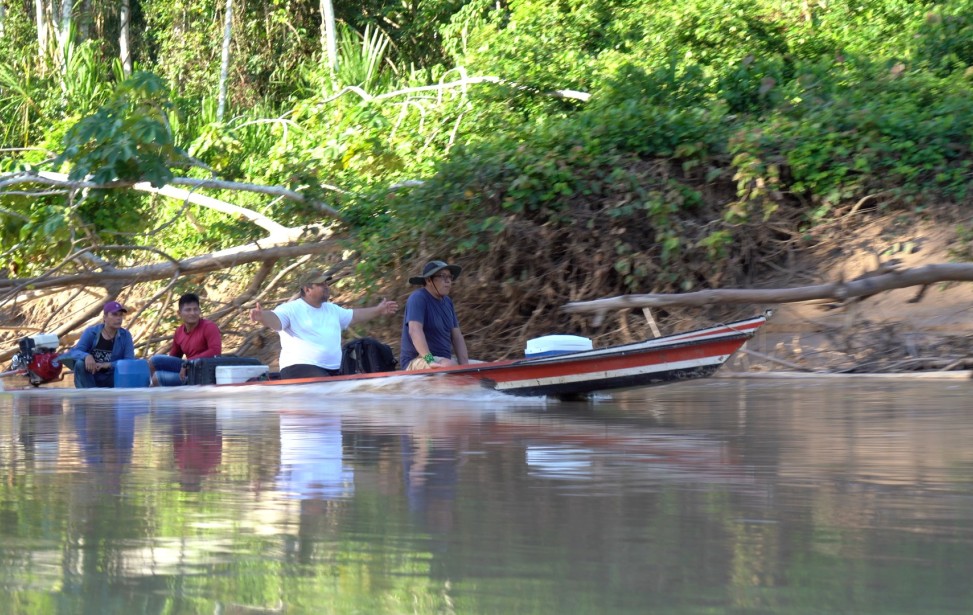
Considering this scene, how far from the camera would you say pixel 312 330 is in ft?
31.1

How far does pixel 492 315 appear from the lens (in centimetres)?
1306

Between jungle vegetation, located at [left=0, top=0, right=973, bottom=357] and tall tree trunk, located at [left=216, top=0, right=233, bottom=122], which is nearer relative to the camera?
jungle vegetation, located at [left=0, top=0, right=973, bottom=357]

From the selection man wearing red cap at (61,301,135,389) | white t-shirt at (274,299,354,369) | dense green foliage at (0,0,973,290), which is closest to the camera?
white t-shirt at (274,299,354,369)

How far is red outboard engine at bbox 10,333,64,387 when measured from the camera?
36.3ft

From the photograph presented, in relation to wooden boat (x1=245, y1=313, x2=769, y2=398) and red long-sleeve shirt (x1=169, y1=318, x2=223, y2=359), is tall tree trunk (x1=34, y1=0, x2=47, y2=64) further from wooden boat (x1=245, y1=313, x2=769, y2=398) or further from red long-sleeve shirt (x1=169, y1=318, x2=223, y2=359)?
wooden boat (x1=245, y1=313, x2=769, y2=398)

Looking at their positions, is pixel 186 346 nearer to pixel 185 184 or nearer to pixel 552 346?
pixel 552 346

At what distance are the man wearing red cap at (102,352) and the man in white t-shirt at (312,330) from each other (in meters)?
1.77

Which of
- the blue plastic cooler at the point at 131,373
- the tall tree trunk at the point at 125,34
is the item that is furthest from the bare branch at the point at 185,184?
the tall tree trunk at the point at 125,34

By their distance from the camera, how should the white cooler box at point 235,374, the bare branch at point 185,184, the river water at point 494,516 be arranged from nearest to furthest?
the river water at point 494,516 < the white cooler box at point 235,374 < the bare branch at point 185,184

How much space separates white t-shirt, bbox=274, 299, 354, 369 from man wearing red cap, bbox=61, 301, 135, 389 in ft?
5.85

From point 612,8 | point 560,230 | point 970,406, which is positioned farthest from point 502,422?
point 612,8

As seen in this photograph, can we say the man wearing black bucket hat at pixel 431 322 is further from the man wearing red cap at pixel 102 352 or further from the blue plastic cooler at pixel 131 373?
the man wearing red cap at pixel 102 352

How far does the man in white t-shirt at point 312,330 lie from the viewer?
9.30m

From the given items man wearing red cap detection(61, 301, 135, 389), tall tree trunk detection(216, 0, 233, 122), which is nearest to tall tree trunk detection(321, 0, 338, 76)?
tall tree trunk detection(216, 0, 233, 122)
